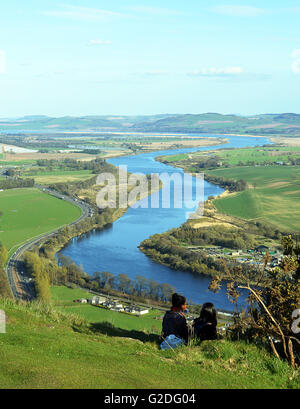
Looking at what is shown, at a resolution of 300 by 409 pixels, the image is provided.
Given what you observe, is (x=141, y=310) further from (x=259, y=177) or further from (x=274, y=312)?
(x=259, y=177)

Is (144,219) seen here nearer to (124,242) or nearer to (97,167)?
(124,242)

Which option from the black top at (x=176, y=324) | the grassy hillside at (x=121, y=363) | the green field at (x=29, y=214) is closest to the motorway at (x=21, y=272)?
the green field at (x=29, y=214)

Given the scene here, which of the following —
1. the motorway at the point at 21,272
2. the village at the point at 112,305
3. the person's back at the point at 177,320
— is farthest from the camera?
the motorway at the point at 21,272

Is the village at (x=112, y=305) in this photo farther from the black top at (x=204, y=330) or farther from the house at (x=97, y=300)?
the black top at (x=204, y=330)

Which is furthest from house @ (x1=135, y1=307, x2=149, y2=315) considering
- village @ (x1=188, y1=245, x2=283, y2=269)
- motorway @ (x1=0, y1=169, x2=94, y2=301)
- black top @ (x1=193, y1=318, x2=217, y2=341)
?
black top @ (x1=193, y1=318, x2=217, y2=341)

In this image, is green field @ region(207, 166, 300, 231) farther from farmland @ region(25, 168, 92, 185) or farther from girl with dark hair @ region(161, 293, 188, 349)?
girl with dark hair @ region(161, 293, 188, 349)

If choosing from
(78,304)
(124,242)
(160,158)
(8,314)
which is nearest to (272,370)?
(8,314)
